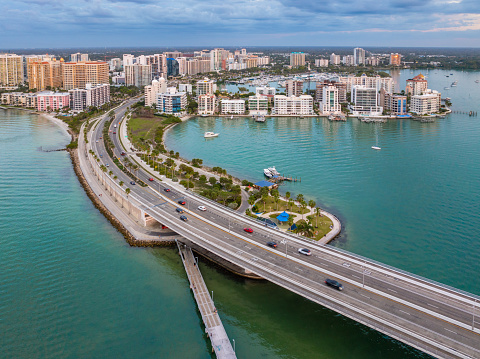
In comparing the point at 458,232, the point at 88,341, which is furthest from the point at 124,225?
the point at 458,232

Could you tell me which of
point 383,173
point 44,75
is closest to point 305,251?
point 383,173

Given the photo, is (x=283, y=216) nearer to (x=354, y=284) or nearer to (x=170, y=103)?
(x=354, y=284)

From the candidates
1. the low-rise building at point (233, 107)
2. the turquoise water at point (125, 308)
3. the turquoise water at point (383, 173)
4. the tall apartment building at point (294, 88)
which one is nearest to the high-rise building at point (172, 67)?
the tall apartment building at point (294, 88)

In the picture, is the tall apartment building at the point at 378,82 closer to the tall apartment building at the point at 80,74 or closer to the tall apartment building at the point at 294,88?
the tall apartment building at the point at 294,88

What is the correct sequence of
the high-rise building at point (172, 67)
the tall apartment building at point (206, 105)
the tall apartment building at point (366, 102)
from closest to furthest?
the tall apartment building at point (366, 102) < the tall apartment building at point (206, 105) < the high-rise building at point (172, 67)

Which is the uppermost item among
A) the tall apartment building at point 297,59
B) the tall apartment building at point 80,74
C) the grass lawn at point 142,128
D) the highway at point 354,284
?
the tall apartment building at point 297,59
